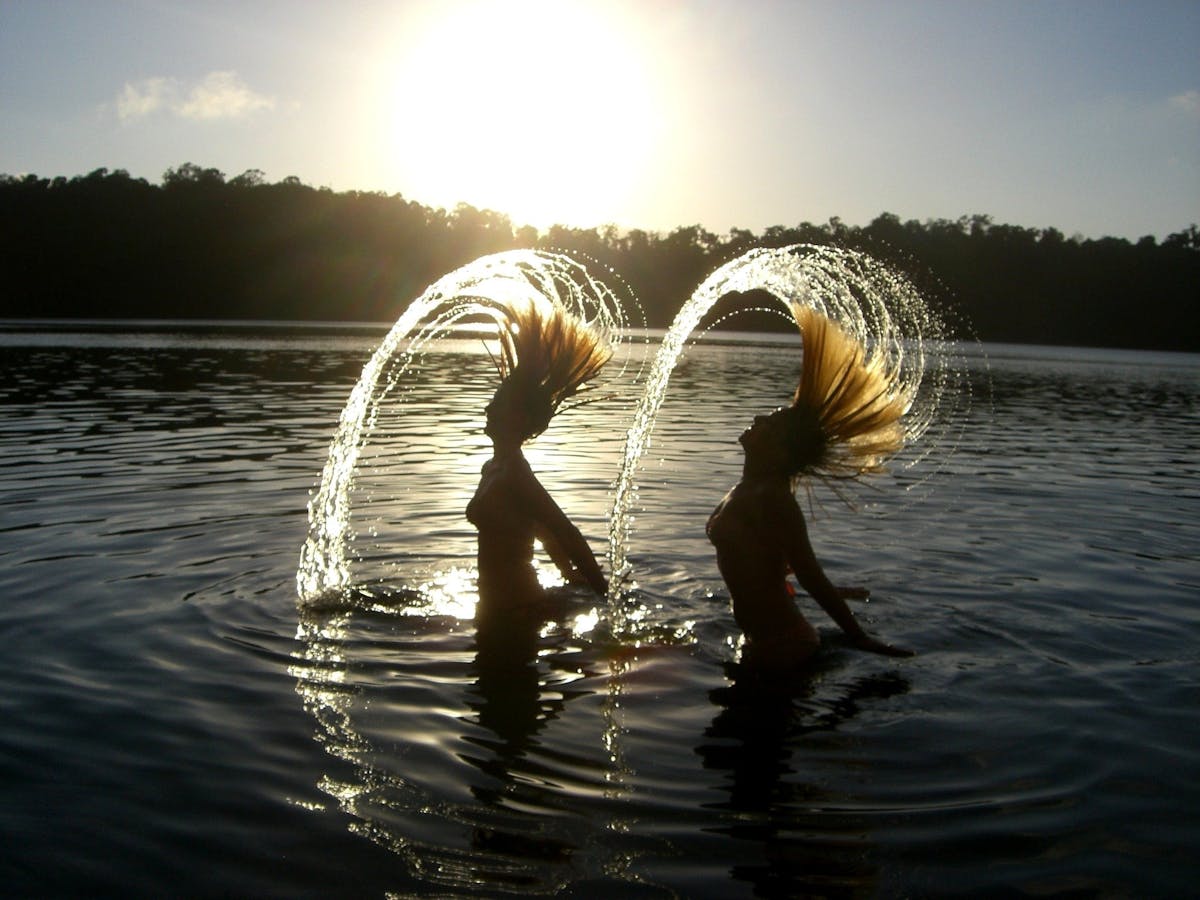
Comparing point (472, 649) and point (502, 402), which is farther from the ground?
point (502, 402)

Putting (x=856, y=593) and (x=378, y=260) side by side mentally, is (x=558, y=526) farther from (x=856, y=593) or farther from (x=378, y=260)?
(x=378, y=260)

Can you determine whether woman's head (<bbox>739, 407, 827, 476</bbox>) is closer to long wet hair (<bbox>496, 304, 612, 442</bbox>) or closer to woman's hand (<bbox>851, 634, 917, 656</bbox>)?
woman's hand (<bbox>851, 634, 917, 656</bbox>)

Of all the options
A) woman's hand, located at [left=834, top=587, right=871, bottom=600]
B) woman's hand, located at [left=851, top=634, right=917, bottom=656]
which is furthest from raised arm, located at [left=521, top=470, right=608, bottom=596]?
woman's hand, located at [left=834, top=587, right=871, bottom=600]

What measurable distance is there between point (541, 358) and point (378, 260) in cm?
11599

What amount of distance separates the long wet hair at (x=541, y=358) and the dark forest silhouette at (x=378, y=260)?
89.4 m

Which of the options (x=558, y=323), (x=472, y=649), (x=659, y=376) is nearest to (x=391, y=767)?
(x=472, y=649)

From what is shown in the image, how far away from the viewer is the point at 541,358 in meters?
7.54

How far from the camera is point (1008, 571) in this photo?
10039 mm

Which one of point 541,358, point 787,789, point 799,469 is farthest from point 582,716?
point 541,358

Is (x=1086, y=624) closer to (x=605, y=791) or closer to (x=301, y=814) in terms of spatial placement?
(x=605, y=791)

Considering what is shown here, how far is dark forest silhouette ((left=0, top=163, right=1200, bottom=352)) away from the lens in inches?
4065

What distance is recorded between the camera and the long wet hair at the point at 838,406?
6738mm

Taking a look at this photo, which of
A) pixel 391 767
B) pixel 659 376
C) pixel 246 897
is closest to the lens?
pixel 246 897

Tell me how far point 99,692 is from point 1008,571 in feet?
24.3
